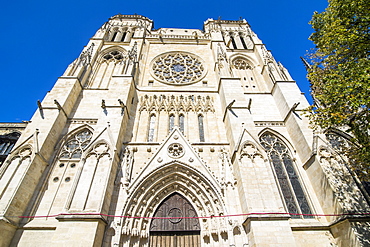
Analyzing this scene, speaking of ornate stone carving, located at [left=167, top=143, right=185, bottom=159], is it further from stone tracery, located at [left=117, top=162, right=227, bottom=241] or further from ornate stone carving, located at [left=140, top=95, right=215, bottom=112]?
ornate stone carving, located at [left=140, top=95, right=215, bottom=112]

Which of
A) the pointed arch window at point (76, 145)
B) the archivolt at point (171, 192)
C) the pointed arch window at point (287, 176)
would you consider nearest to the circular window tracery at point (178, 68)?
the pointed arch window at point (76, 145)

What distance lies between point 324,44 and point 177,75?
8.52 metres

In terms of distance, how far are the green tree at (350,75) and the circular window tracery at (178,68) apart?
759 centimetres

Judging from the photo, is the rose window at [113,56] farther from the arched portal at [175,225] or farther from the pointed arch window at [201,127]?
the arched portal at [175,225]

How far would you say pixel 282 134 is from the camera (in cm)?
983

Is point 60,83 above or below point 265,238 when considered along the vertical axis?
above

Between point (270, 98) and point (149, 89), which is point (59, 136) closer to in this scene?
point (149, 89)

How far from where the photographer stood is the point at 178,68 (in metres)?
14.3

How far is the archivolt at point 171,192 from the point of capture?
7043mm

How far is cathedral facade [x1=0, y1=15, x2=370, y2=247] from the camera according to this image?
6441 millimetres

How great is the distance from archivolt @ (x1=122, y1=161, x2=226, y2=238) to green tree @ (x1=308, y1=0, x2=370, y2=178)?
4.77 m

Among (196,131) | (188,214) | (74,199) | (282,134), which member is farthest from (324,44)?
(74,199)

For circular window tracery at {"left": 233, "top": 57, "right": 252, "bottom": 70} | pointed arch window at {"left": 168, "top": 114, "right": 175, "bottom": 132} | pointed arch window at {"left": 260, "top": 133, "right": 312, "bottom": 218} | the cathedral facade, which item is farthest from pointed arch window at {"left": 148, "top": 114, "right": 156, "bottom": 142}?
circular window tracery at {"left": 233, "top": 57, "right": 252, "bottom": 70}

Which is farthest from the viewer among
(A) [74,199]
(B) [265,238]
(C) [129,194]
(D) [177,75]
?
(D) [177,75]
